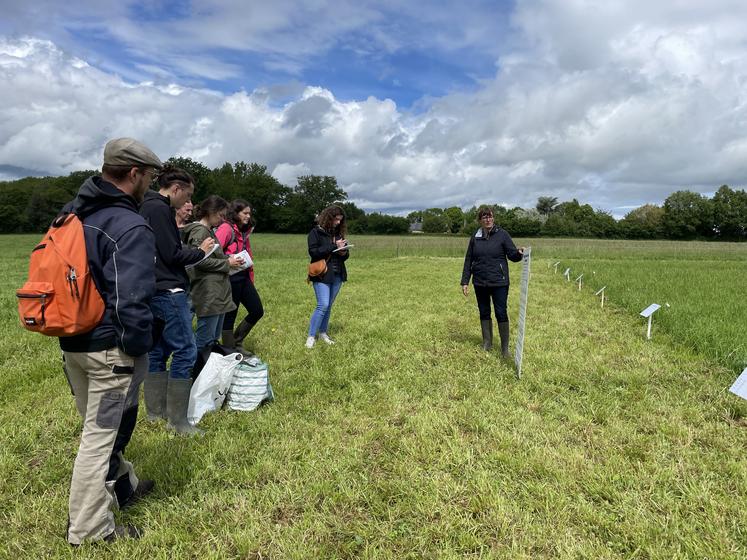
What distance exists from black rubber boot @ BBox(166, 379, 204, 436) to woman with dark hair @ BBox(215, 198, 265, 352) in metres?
1.64

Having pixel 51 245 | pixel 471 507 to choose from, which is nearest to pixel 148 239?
pixel 51 245

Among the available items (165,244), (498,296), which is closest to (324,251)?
(498,296)

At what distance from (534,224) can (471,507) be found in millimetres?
76600

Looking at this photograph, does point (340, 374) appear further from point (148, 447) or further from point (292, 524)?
point (292, 524)

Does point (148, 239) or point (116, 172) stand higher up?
point (116, 172)

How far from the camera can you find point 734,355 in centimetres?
568

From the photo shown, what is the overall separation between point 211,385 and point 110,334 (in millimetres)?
2031

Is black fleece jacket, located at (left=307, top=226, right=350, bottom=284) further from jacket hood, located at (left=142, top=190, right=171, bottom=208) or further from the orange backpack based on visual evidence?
the orange backpack

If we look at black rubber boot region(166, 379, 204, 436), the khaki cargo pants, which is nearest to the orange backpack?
the khaki cargo pants

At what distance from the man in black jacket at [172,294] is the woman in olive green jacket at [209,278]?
0.49 metres

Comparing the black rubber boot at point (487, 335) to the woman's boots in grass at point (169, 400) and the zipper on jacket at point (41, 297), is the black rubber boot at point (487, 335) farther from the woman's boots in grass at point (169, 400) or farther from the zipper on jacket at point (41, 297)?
the zipper on jacket at point (41, 297)

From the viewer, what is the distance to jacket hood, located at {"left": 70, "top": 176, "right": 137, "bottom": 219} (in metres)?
2.26

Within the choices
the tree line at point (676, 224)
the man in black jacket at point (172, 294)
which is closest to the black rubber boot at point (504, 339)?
the man in black jacket at point (172, 294)

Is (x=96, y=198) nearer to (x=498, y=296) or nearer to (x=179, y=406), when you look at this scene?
(x=179, y=406)
